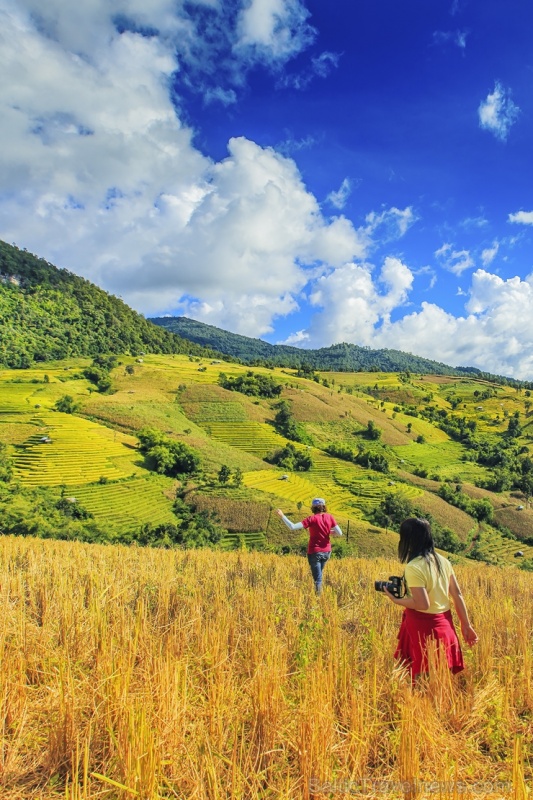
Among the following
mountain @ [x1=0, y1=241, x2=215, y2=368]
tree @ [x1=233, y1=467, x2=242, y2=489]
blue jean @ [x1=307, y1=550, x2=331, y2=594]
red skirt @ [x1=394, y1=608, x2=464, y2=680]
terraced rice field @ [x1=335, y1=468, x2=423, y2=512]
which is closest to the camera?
red skirt @ [x1=394, y1=608, x2=464, y2=680]

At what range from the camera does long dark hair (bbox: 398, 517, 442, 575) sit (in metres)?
3.76

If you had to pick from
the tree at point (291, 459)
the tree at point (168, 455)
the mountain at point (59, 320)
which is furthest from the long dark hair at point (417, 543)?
the mountain at point (59, 320)

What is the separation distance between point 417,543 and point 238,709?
202 cm

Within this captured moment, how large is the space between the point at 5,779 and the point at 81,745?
0.37m

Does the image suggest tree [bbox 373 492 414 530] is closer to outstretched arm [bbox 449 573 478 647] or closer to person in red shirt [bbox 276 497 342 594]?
person in red shirt [bbox 276 497 342 594]

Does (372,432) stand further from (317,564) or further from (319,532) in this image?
(317,564)

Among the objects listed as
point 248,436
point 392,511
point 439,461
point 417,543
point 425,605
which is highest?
point 417,543

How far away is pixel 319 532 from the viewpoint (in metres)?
7.62

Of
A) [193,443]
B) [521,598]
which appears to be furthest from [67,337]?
[521,598]

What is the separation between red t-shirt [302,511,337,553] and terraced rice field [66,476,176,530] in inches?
1585

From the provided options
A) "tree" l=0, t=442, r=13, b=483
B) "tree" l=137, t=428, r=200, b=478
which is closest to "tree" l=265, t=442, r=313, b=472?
"tree" l=137, t=428, r=200, b=478

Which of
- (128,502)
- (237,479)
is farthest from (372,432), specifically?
(128,502)

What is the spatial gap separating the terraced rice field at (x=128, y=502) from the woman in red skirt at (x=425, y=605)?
44.0 meters

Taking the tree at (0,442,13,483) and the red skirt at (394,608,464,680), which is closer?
the red skirt at (394,608,464,680)
